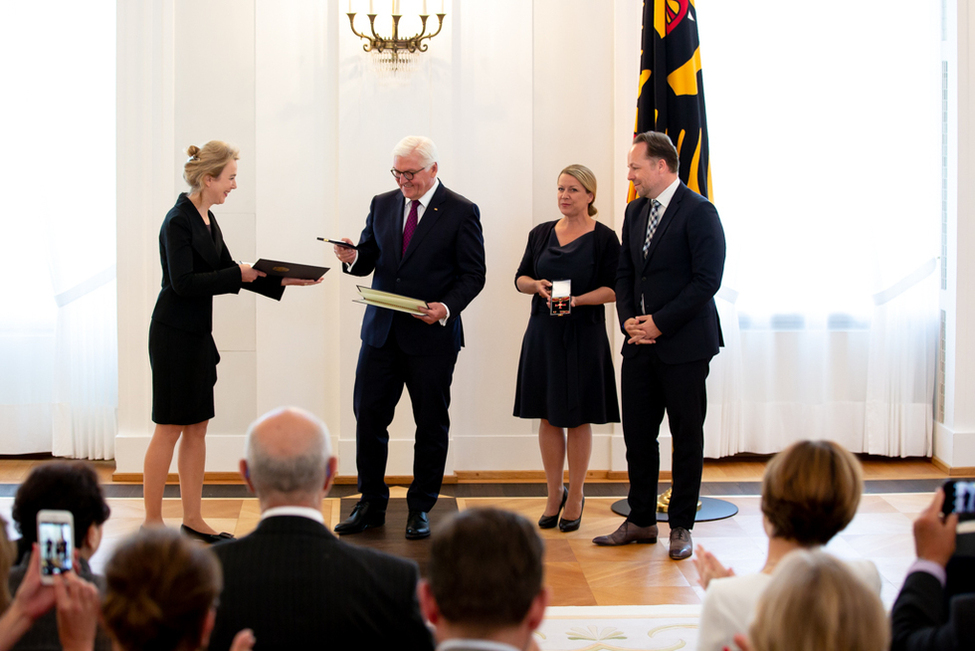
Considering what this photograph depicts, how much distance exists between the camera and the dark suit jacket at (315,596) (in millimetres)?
1607

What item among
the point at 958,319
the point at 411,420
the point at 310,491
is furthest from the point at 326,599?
the point at 958,319

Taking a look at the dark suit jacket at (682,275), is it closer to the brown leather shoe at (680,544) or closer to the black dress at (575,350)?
the black dress at (575,350)

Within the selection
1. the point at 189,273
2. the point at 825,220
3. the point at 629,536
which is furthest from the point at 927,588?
the point at 825,220

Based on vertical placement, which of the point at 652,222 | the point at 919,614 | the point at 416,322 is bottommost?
the point at 919,614

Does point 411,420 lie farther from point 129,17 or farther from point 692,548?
point 129,17

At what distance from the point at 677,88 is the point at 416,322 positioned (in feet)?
5.55

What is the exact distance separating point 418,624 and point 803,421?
4.21m

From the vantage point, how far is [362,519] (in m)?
4.14

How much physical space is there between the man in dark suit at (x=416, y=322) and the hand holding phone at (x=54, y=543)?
2.42 metres

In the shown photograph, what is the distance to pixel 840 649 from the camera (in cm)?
127

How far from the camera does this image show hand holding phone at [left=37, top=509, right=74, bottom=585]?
162 centimetres

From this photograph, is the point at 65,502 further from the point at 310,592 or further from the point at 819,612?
the point at 819,612

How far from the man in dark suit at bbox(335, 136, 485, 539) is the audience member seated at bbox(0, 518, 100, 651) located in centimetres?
246

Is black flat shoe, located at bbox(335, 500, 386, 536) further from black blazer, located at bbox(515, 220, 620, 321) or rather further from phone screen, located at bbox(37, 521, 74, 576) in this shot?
phone screen, located at bbox(37, 521, 74, 576)
